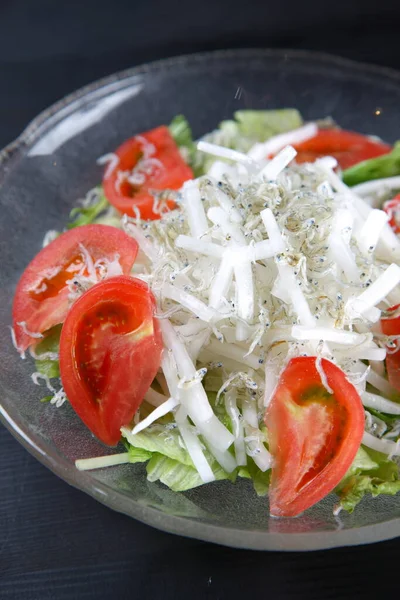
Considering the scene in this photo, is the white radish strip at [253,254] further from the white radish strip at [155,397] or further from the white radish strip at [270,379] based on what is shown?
the white radish strip at [155,397]

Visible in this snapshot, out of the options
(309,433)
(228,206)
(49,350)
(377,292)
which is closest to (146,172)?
(228,206)

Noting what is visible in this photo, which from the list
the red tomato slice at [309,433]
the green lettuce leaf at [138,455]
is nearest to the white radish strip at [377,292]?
the red tomato slice at [309,433]

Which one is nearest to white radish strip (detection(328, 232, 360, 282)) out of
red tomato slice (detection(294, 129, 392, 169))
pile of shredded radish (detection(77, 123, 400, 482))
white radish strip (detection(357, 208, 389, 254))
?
pile of shredded radish (detection(77, 123, 400, 482))

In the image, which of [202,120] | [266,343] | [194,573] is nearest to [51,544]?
[194,573]

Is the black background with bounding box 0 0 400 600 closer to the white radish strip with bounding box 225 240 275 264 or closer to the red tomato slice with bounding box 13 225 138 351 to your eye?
A: the red tomato slice with bounding box 13 225 138 351

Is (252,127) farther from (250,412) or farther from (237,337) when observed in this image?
(250,412)

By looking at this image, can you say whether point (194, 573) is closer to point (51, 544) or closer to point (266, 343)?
point (51, 544)
